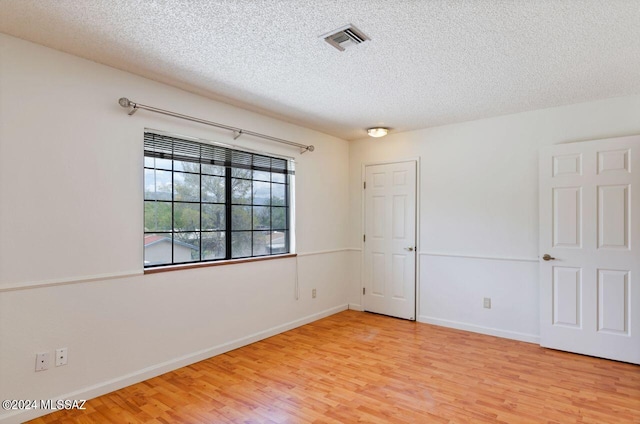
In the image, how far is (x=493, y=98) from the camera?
11.4 feet

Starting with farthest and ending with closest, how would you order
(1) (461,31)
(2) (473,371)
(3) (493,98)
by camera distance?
1. (3) (493,98)
2. (2) (473,371)
3. (1) (461,31)

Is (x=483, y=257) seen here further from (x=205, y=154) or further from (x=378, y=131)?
(x=205, y=154)

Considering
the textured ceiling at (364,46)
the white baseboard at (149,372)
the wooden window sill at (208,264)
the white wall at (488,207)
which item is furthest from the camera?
the white wall at (488,207)

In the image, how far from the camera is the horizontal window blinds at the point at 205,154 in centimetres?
307

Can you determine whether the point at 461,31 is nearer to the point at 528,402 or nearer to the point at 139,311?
the point at 528,402

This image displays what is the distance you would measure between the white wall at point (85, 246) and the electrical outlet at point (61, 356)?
1.5 inches

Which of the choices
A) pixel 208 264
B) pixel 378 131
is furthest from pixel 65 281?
pixel 378 131

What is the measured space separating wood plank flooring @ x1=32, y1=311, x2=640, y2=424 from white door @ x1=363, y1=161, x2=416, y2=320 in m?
0.98

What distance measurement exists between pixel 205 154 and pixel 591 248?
3.78m

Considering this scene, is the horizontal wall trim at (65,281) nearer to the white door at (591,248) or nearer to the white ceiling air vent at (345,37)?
the white ceiling air vent at (345,37)

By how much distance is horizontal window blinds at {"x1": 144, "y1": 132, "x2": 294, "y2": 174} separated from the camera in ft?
10.1

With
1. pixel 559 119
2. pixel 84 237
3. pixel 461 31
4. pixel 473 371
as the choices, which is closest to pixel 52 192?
pixel 84 237

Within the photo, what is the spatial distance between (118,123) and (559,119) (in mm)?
4130

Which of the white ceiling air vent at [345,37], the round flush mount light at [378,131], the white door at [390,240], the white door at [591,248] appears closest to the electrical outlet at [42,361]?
the white ceiling air vent at [345,37]
